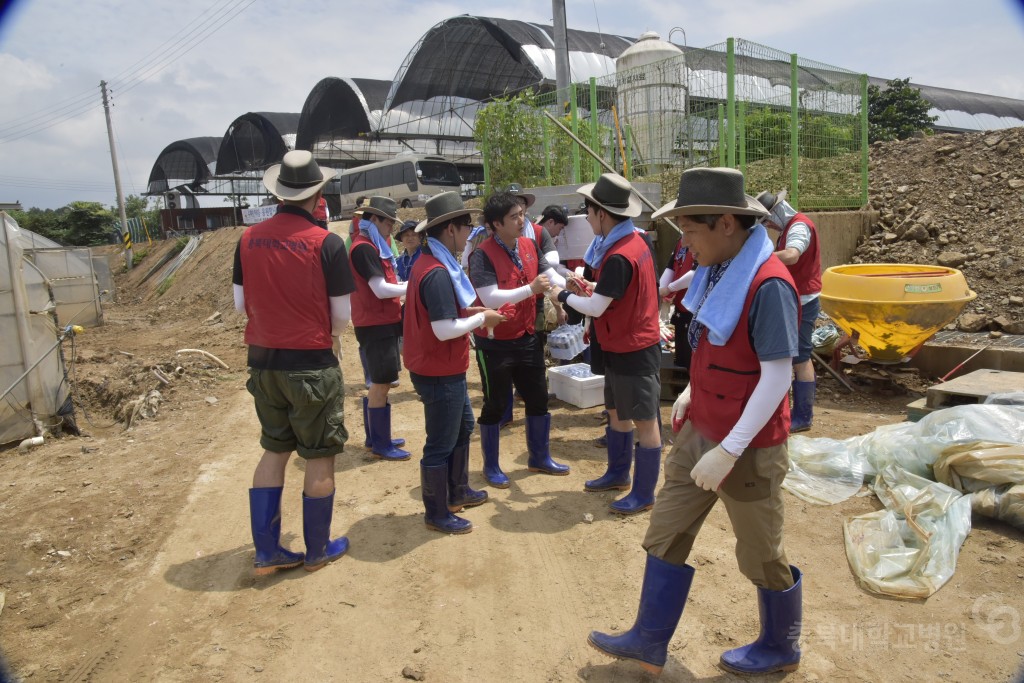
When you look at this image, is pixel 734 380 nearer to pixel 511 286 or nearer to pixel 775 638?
pixel 775 638

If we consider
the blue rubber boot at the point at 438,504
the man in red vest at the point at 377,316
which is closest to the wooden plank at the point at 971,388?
the blue rubber boot at the point at 438,504

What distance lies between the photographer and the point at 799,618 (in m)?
2.47

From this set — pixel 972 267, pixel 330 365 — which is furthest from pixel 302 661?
pixel 972 267

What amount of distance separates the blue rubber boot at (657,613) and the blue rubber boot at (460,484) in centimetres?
182

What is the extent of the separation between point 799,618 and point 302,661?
206cm

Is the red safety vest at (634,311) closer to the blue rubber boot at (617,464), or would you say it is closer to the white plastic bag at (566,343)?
the blue rubber boot at (617,464)

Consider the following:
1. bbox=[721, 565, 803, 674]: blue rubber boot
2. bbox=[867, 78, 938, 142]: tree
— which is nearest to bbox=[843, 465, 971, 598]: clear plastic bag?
bbox=[721, 565, 803, 674]: blue rubber boot

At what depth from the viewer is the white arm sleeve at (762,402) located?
2.13m

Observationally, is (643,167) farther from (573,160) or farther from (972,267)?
(972,267)

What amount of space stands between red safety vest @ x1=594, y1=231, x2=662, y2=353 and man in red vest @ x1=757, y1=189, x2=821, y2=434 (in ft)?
5.20

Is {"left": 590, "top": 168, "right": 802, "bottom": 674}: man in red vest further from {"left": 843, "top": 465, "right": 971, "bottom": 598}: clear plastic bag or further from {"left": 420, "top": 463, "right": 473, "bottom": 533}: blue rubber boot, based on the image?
{"left": 420, "top": 463, "right": 473, "bottom": 533}: blue rubber boot

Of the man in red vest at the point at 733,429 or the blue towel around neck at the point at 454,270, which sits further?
the blue towel around neck at the point at 454,270

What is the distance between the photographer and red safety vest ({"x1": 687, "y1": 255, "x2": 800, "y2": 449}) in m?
2.21

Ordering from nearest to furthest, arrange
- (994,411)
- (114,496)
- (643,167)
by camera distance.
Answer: (994,411), (114,496), (643,167)
